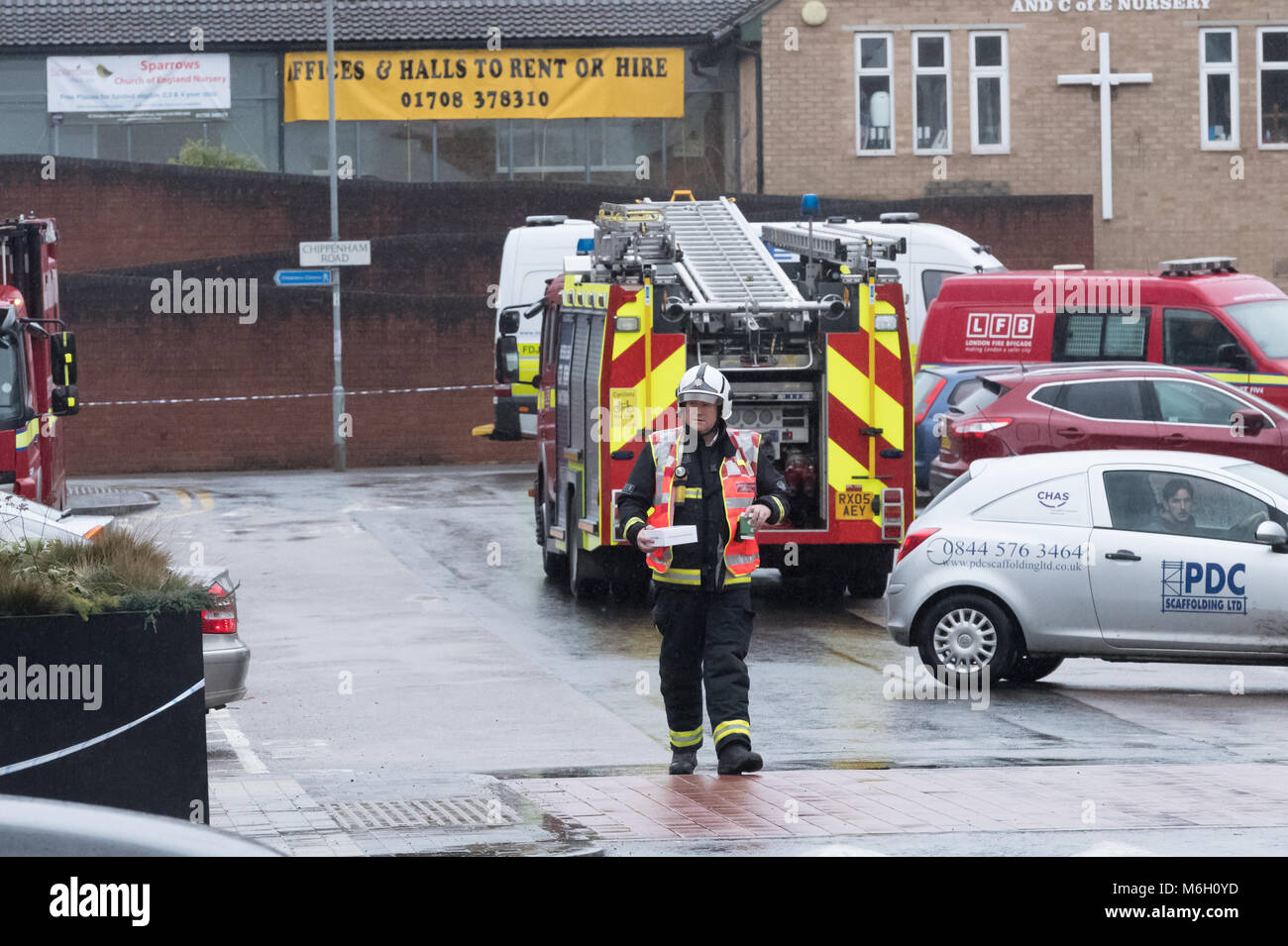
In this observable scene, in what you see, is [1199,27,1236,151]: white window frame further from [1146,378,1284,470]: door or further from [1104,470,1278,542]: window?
[1104,470,1278,542]: window

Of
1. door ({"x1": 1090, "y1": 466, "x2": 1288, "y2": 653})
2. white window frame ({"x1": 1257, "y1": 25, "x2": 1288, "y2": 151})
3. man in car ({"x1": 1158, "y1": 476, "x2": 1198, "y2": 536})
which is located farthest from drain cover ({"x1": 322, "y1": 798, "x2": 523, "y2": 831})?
white window frame ({"x1": 1257, "y1": 25, "x2": 1288, "y2": 151})

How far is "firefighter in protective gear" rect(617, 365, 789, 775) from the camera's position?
357 inches

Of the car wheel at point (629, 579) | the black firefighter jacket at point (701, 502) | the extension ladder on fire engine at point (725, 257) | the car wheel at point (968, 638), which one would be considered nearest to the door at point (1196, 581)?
the car wheel at point (968, 638)

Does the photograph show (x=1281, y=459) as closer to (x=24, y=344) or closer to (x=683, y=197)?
(x=683, y=197)

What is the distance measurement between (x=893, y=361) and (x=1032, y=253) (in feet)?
69.4

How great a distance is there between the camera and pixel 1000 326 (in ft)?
73.3

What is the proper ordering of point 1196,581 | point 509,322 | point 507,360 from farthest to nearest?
point 507,360 < point 509,322 < point 1196,581

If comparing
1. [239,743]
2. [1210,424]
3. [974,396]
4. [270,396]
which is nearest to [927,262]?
[974,396]

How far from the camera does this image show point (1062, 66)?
37719 mm

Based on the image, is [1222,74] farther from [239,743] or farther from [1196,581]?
[239,743]

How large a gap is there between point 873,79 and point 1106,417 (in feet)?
67.7

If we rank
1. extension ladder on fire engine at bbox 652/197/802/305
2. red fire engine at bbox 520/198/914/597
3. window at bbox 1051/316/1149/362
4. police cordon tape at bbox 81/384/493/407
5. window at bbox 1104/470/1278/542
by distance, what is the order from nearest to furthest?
window at bbox 1104/470/1278/542 → red fire engine at bbox 520/198/914/597 → extension ladder on fire engine at bbox 652/197/802/305 → window at bbox 1051/316/1149/362 → police cordon tape at bbox 81/384/493/407

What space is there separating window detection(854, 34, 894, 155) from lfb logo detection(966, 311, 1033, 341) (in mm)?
16220

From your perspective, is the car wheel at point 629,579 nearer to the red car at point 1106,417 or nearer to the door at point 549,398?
the door at point 549,398
